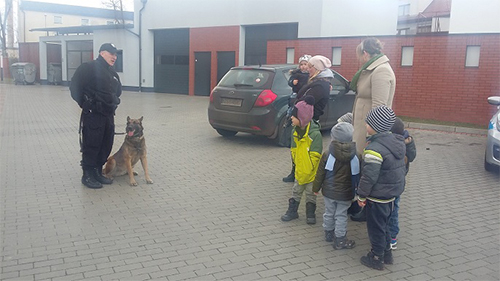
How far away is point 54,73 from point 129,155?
3043 cm

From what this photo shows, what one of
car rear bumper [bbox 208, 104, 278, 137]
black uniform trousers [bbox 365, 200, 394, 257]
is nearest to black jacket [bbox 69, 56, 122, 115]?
car rear bumper [bbox 208, 104, 278, 137]

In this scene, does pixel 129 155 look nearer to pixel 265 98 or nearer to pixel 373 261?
pixel 265 98

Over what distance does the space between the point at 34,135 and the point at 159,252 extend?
745 cm

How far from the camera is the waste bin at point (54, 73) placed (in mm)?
33281

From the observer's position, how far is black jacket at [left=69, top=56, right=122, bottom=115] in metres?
5.75

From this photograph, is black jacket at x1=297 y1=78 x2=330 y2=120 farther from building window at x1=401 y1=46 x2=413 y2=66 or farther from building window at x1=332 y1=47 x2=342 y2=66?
building window at x1=332 y1=47 x2=342 y2=66

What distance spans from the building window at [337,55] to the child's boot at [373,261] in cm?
1248

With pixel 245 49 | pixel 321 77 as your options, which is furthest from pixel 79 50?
pixel 321 77

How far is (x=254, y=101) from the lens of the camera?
28.7 ft

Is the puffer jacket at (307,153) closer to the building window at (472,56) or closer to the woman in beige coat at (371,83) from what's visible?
the woman in beige coat at (371,83)

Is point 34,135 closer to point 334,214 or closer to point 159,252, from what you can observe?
point 159,252

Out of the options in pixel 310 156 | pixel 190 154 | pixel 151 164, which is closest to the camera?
pixel 310 156

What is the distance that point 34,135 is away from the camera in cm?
1016

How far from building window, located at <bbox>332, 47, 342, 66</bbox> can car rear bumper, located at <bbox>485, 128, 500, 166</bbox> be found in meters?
9.01
